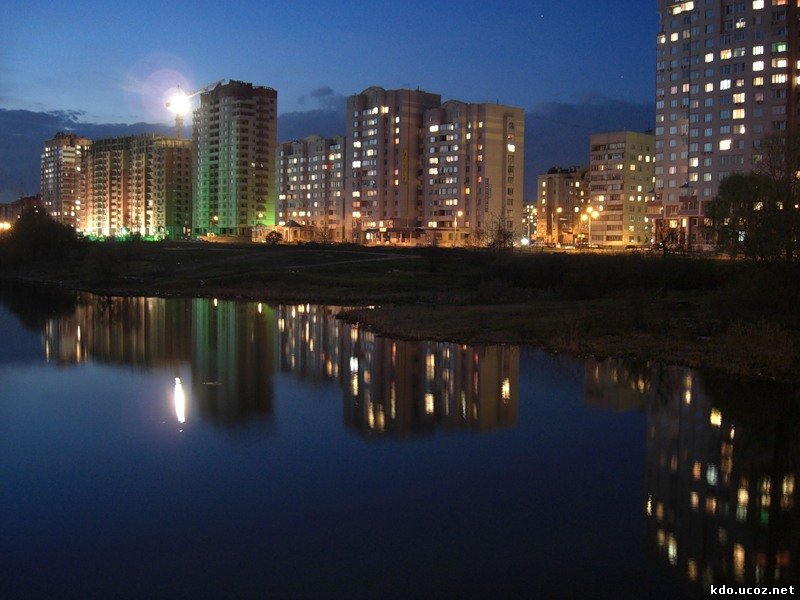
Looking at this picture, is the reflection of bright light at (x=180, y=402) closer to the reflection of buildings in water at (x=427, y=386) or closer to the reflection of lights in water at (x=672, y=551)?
the reflection of buildings in water at (x=427, y=386)

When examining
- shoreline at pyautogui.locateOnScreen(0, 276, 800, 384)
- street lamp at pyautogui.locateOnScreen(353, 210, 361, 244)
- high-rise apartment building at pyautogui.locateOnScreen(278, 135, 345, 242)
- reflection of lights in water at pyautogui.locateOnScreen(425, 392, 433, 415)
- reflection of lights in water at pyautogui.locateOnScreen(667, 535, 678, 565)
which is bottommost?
reflection of lights in water at pyautogui.locateOnScreen(667, 535, 678, 565)

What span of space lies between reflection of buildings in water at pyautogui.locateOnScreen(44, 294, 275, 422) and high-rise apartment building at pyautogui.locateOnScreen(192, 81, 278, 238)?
116m

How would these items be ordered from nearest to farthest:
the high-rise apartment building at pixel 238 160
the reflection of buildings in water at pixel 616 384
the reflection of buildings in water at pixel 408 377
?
the reflection of buildings in water at pixel 408 377
the reflection of buildings in water at pixel 616 384
the high-rise apartment building at pixel 238 160

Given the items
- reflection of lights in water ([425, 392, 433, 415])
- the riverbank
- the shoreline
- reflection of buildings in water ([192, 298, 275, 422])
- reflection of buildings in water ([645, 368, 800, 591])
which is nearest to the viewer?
reflection of buildings in water ([645, 368, 800, 591])

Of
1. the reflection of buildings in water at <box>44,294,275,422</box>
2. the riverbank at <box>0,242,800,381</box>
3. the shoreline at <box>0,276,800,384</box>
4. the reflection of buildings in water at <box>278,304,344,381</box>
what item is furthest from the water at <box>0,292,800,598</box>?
the riverbank at <box>0,242,800,381</box>

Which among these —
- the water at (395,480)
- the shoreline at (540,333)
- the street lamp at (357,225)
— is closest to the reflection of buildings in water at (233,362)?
the water at (395,480)

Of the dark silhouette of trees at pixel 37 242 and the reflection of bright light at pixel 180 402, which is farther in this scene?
the dark silhouette of trees at pixel 37 242

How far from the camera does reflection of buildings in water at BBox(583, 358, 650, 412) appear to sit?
2370 cm

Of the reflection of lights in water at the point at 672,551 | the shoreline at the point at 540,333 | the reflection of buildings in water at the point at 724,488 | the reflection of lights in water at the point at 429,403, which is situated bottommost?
the reflection of lights in water at the point at 672,551

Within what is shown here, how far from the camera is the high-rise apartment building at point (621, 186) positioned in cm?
15288

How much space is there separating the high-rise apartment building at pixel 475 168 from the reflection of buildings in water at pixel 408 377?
97.7 meters

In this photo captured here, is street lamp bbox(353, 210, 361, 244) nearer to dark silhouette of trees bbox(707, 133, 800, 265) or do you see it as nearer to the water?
dark silhouette of trees bbox(707, 133, 800, 265)

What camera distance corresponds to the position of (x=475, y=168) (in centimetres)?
13688

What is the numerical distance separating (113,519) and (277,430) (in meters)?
6.93
